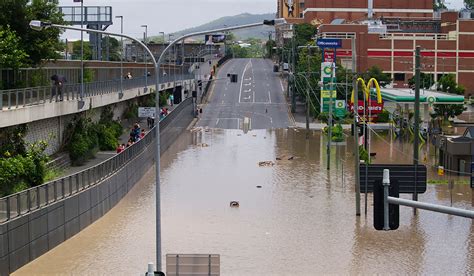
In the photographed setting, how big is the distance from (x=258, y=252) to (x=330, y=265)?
9.38 feet

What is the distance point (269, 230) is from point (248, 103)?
7073 cm

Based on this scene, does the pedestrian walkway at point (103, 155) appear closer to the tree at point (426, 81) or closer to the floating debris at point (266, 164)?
the floating debris at point (266, 164)

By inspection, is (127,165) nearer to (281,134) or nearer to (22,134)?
(22,134)

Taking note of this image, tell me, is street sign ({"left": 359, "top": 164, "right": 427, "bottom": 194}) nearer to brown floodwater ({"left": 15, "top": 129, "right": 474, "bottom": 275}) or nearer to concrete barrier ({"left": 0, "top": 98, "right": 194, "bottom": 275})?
brown floodwater ({"left": 15, "top": 129, "right": 474, "bottom": 275})

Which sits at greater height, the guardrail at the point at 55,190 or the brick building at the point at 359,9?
the brick building at the point at 359,9

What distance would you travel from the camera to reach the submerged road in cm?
8950

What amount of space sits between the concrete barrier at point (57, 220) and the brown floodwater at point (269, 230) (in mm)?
381

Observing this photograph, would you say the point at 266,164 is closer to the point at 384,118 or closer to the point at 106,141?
the point at 106,141

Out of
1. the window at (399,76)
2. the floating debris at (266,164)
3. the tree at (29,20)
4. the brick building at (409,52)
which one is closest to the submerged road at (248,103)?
the brick building at (409,52)

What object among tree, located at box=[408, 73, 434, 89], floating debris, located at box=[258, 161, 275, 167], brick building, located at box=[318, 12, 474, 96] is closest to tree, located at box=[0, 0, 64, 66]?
floating debris, located at box=[258, 161, 275, 167]

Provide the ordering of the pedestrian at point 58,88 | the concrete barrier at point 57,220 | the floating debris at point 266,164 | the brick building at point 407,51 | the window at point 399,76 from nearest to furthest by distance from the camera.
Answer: the concrete barrier at point 57,220 < the pedestrian at point 58,88 < the floating debris at point 266,164 < the brick building at point 407,51 < the window at point 399,76

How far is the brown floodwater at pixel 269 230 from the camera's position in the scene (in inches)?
1168

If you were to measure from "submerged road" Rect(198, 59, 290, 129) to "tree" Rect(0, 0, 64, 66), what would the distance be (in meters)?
39.8

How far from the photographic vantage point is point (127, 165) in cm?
4588
